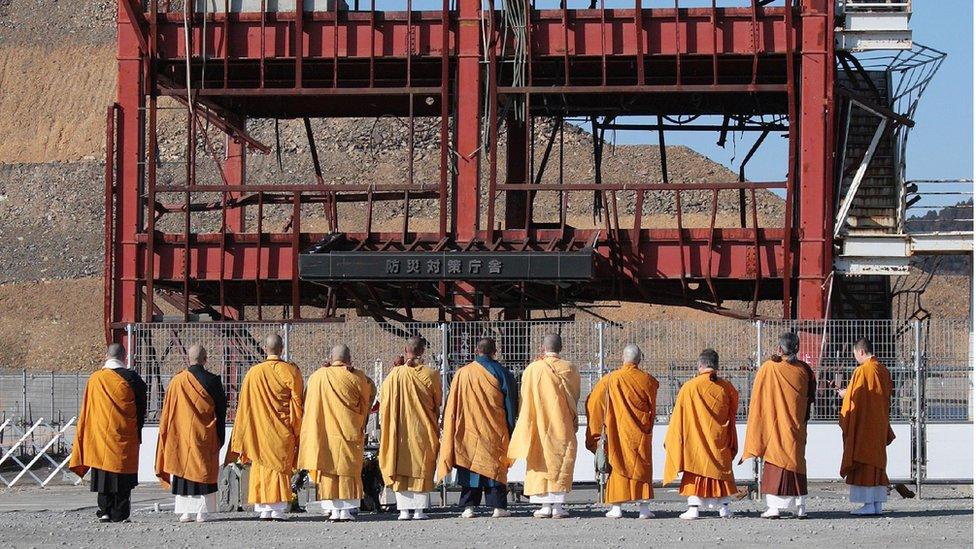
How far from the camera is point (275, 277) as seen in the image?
30.6 m

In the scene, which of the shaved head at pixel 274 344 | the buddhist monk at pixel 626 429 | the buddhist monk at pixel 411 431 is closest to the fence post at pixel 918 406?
the buddhist monk at pixel 626 429

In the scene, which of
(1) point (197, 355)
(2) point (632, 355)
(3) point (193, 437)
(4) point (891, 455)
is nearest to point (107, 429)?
(3) point (193, 437)

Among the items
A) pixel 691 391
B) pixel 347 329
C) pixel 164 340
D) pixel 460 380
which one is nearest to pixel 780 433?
pixel 691 391

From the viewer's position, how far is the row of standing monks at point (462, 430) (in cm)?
1808

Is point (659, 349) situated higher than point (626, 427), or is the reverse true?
point (659, 349)

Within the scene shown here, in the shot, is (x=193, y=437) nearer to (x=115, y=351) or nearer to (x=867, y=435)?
(x=115, y=351)

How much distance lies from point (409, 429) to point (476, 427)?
2.46ft

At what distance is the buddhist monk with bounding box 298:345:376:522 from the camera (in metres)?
18.2

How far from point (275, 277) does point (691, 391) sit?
13.9 meters

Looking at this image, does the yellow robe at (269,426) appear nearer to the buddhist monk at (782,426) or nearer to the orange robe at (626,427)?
the orange robe at (626,427)

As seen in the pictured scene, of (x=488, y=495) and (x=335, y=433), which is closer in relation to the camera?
(x=335, y=433)

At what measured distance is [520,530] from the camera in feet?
54.7

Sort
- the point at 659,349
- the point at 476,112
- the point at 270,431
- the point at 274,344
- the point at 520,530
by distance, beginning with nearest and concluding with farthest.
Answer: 1. the point at 520,530
2. the point at 274,344
3. the point at 270,431
4. the point at 659,349
5. the point at 476,112

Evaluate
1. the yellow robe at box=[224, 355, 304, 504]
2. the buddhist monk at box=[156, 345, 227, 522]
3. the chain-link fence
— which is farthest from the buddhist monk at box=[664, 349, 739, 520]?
the buddhist monk at box=[156, 345, 227, 522]
